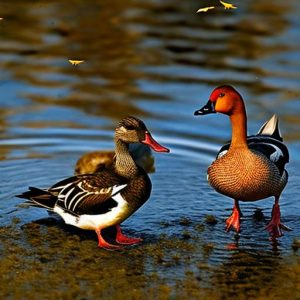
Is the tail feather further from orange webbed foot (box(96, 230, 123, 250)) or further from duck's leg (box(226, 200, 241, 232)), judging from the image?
duck's leg (box(226, 200, 241, 232))

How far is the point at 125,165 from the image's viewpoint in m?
9.03

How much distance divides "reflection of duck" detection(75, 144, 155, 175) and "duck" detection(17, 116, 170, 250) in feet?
5.24

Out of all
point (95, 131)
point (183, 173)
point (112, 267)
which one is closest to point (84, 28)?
point (95, 131)

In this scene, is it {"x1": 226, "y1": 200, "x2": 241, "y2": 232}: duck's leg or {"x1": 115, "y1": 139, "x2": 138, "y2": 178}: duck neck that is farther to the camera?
{"x1": 226, "y1": 200, "x2": 241, "y2": 232}: duck's leg

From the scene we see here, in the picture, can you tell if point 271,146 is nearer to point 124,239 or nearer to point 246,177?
point 246,177

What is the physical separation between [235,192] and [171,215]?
0.79m

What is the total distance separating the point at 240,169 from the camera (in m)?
9.16

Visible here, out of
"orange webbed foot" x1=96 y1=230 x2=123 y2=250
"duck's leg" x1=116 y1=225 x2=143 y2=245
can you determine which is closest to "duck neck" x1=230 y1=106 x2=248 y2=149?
"duck's leg" x1=116 y1=225 x2=143 y2=245

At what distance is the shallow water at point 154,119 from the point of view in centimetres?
845

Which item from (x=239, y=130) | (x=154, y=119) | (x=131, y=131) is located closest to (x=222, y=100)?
(x=239, y=130)

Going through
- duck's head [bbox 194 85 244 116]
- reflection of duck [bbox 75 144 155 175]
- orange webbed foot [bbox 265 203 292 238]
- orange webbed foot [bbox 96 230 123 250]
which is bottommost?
orange webbed foot [bbox 96 230 123 250]

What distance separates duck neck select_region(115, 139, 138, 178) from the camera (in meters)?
9.00

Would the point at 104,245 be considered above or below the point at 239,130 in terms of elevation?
below

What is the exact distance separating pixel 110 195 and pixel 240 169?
3.93ft
